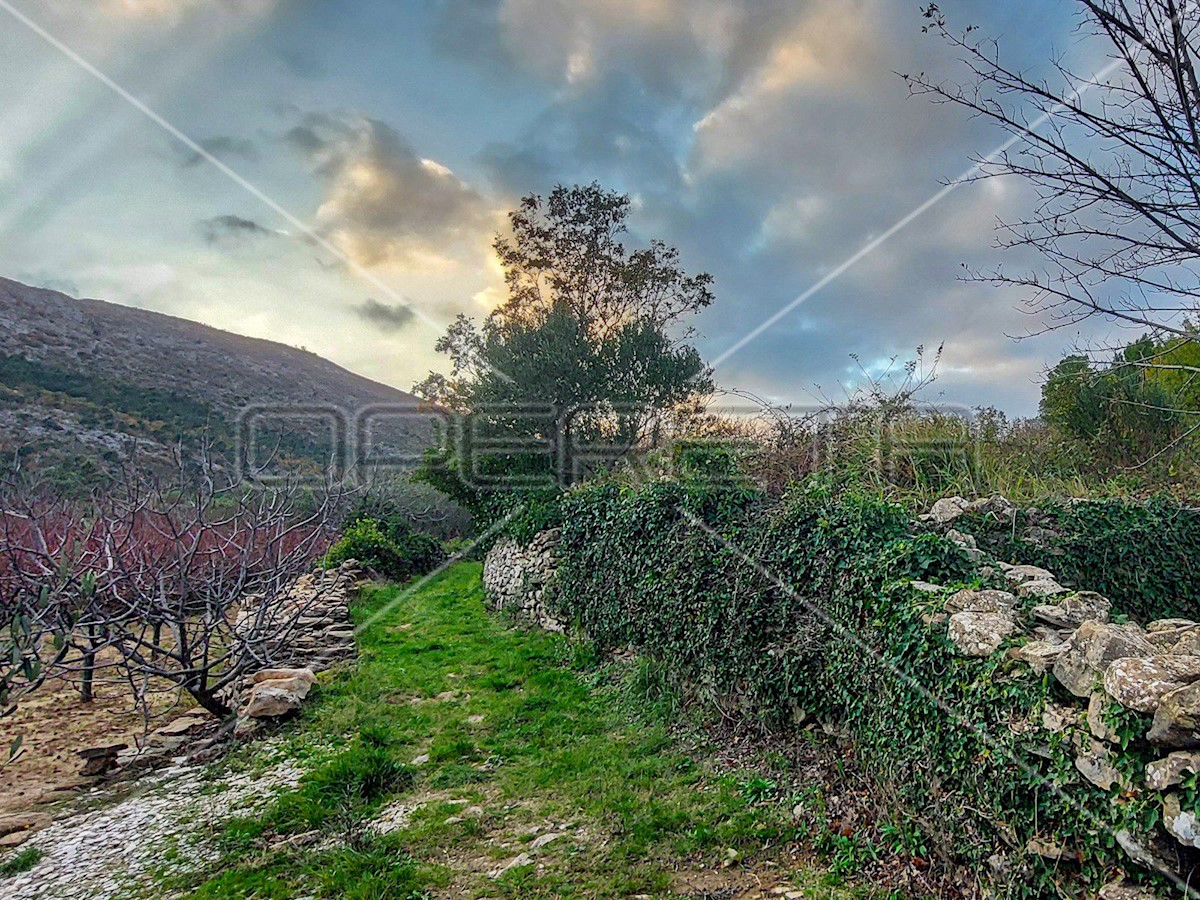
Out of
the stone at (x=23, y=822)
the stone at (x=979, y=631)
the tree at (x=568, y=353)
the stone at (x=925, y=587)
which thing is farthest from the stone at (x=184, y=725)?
the stone at (x=979, y=631)

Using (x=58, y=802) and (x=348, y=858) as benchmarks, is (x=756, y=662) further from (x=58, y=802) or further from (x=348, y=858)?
(x=58, y=802)

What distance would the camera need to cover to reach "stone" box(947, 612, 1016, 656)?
245 centimetres

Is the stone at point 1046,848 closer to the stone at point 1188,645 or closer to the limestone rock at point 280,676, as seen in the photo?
the stone at point 1188,645

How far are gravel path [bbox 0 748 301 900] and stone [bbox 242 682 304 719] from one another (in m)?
0.68

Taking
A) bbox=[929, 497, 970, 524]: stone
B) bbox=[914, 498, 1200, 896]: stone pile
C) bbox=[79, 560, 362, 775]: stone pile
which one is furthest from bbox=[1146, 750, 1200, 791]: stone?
bbox=[79, 560, 362, 775]: stone pile

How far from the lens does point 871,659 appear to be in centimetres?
301

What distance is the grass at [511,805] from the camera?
112 inches

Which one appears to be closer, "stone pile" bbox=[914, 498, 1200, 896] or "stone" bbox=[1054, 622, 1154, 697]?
"stone pile" bbox=[914, 498, 1200, 896]

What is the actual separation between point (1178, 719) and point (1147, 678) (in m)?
0.16

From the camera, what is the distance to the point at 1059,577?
15.7ft

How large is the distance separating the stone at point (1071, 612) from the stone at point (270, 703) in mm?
5744

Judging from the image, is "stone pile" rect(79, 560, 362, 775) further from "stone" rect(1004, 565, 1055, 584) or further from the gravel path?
"stone" rect(1004, 565, 1055, 584)

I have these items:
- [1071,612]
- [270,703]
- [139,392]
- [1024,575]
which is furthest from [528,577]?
[139,392]

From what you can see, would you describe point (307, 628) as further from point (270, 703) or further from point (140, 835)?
point (140, 835)
